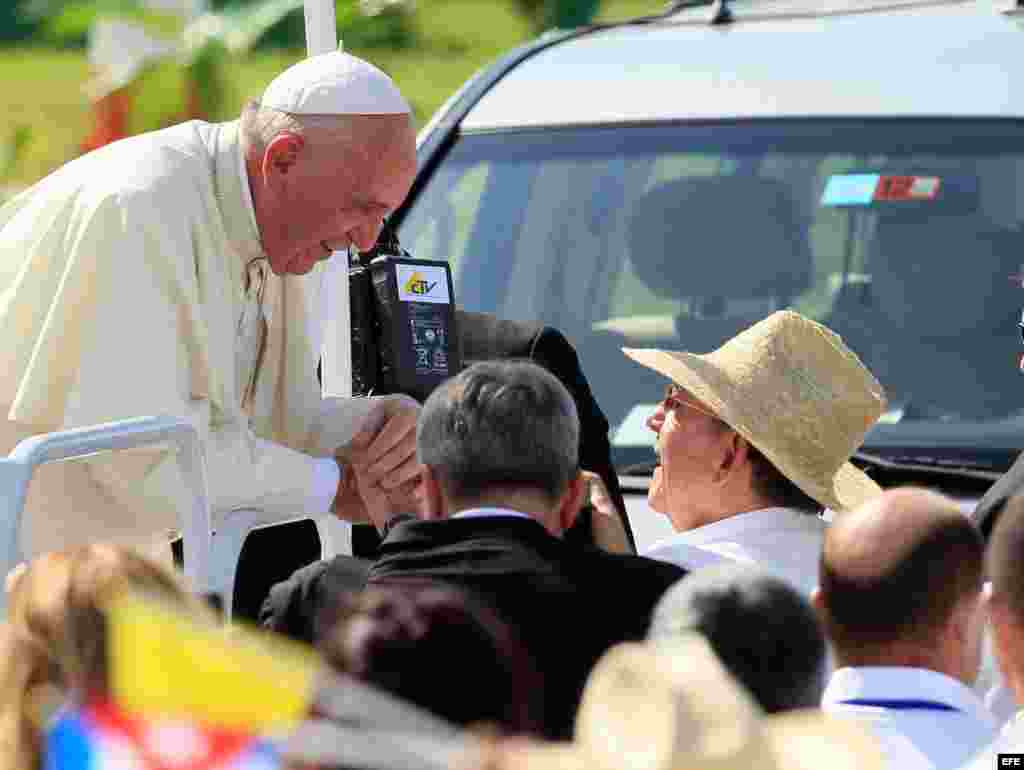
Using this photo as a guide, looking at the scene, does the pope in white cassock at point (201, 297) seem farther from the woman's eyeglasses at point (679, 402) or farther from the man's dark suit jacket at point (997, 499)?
the man's dark suit jacket at point (997, 499)

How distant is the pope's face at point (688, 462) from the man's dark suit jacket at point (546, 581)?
0.79m

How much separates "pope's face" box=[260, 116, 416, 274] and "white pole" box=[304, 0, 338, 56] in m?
0.36

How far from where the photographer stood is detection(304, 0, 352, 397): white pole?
15.5 feet

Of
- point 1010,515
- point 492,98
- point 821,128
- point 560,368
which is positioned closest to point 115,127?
point 492,98

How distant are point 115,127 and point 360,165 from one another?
392 centimetres

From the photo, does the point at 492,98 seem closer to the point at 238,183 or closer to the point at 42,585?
the point at 238,183

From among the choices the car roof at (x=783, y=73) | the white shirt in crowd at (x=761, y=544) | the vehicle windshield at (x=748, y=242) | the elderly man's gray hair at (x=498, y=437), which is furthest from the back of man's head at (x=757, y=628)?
the car roof at (x=783, y=73)

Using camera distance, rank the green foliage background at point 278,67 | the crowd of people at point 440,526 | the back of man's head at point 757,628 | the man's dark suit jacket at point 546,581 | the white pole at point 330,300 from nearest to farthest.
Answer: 1. the crowd of people at point 440,526
2. the back of man's head at point 757,628
3. the man's dark suit jacket at point 546,581
4. the white pole at point 330,300
5. the green foliage background at point 278,67

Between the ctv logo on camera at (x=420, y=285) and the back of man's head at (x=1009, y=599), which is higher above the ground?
the ctv logo on camera at (x=420, y=285)

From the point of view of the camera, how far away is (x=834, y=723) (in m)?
2.14

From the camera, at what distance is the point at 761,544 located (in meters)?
4.02

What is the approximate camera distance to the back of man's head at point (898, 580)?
2.82 metres

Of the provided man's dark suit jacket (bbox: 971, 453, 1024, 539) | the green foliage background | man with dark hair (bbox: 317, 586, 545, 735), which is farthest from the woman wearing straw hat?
the green foliage background

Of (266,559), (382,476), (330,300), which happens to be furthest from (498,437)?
(266,559)
